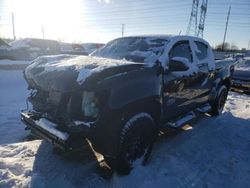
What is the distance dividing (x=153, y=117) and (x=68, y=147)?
4.42 feet

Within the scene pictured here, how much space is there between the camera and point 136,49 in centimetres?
446

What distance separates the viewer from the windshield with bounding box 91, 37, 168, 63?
4.05 m

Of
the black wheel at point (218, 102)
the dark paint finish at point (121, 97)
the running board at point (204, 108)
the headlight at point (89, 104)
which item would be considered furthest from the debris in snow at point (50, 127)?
the black wheel at point (218, 102)

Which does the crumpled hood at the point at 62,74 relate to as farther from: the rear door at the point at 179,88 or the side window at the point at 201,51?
the side window at the point at 201,51

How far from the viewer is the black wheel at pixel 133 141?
322 cm

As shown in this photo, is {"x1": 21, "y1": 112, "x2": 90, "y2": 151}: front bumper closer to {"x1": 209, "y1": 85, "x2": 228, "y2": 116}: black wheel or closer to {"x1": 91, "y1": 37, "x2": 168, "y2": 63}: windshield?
{"x1": 91, "y1": 37, "x2": 168, "y2": 63}: windshield

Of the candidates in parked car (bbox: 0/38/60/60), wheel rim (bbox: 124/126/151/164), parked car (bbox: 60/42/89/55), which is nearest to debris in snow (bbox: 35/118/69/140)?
wheel rim (bbox: 124/126/151/164)

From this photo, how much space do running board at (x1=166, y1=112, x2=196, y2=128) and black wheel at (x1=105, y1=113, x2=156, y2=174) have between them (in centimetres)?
71

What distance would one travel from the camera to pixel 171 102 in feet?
13.4

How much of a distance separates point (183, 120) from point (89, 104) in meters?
2.28

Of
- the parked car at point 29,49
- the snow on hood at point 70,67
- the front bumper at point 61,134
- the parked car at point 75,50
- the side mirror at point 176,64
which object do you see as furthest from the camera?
the parked car at point 75,50

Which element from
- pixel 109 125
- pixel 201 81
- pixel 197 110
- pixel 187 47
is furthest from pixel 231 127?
pixel 109 125

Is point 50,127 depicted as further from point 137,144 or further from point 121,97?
point 137,144

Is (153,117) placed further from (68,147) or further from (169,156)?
(68,147)
